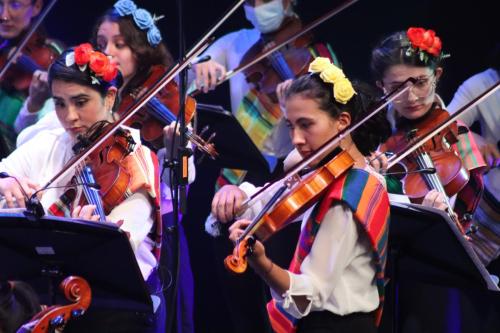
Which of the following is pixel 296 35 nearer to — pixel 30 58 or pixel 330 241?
pixel 330 241

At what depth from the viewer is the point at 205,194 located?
4.28 metres

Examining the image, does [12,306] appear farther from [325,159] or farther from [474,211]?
[474,211]

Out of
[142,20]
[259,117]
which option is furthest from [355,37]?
[142,20]

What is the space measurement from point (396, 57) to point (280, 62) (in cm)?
48

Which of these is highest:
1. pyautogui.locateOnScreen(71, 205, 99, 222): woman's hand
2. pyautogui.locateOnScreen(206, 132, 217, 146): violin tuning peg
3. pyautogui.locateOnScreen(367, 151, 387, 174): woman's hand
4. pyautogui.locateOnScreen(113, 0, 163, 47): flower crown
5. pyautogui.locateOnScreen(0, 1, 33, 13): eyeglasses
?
pyautogui.locateOnScreen(0, 1, 33, 13): eyeglasses

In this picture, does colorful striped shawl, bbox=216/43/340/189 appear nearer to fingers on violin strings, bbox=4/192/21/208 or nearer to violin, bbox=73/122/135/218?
violin, bbox=73/122/135/218

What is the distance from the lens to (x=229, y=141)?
3.23m

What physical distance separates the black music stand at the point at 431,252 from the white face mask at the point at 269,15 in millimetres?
1212

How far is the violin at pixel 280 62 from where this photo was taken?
355cm

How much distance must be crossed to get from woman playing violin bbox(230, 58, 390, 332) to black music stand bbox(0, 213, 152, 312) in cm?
33

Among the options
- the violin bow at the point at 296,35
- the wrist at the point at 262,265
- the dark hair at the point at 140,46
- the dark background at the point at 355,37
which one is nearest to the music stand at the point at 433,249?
the wrist at the point at 262,265

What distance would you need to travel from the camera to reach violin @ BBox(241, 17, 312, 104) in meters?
3.55

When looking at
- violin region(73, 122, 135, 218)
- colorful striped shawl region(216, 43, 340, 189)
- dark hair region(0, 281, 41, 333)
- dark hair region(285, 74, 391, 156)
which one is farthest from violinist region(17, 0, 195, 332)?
dark hair region(285, 74, 391, 156)

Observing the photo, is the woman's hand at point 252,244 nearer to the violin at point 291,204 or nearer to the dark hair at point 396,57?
the violin at point 291,204
